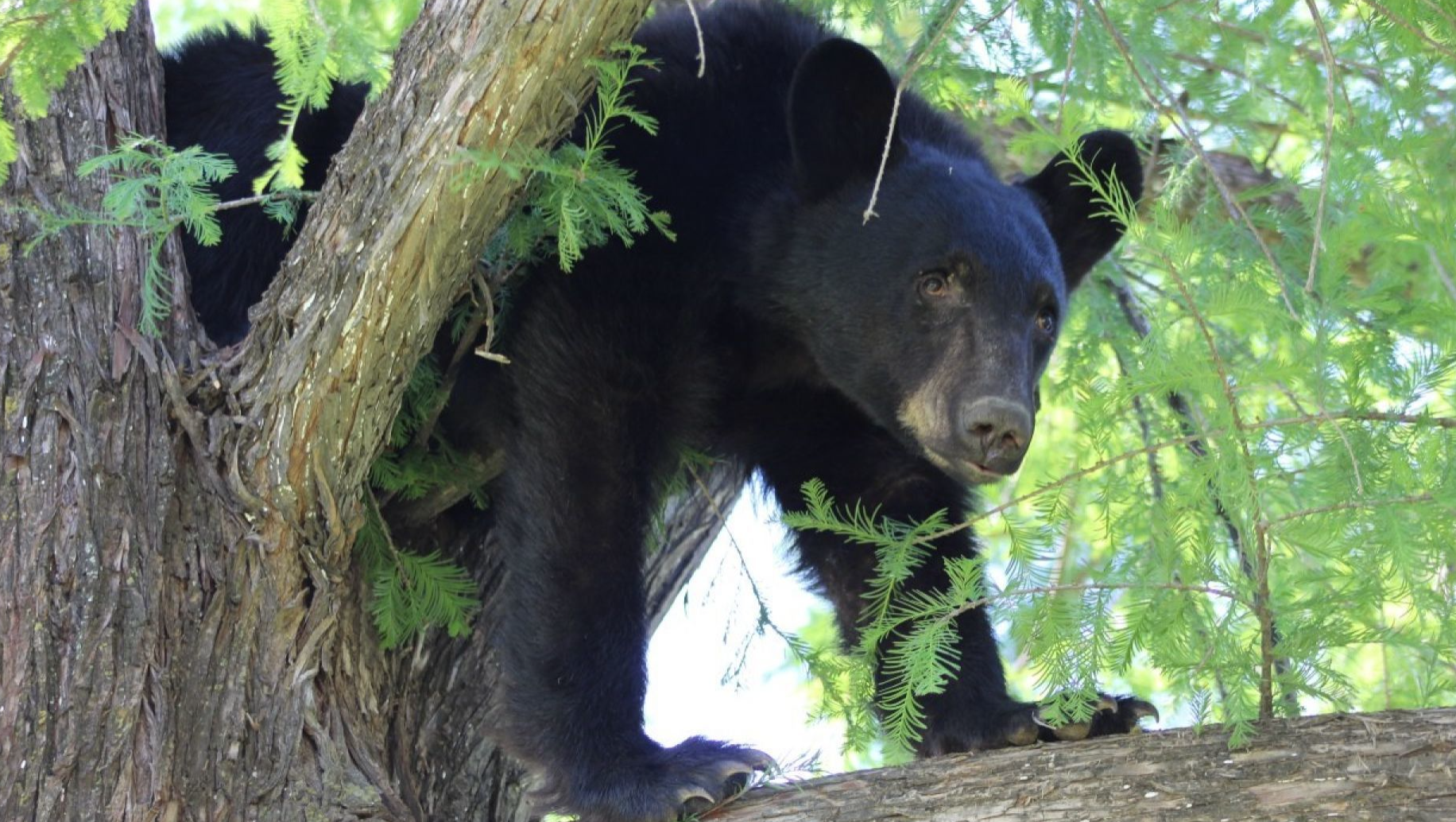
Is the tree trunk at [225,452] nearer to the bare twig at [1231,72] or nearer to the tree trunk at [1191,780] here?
the tree trunk at [1191,780]

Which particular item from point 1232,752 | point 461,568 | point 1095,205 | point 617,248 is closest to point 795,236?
point 617,248

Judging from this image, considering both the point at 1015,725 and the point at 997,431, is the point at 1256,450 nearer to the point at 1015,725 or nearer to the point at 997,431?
the point at 997,431

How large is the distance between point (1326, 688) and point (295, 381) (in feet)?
8.43

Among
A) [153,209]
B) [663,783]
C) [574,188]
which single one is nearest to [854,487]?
[663,783]

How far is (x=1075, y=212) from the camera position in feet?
17.4

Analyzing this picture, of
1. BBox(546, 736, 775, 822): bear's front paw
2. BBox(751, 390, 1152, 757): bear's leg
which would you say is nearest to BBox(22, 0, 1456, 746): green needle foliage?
BBox(751, 390, 1152, 757): bear's leg

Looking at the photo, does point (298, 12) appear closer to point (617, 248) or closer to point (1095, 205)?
point (617, 248)

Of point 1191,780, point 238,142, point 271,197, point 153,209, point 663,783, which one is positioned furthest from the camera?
point 238,142

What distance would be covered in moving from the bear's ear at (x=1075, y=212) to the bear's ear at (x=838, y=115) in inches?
23.7

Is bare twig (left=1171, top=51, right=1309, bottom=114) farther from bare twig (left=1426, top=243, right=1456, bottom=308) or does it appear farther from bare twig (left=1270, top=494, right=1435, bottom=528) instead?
bare twig (left=1270, top=494, right=1435, bottom=528)

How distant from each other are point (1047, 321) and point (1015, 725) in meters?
1.32

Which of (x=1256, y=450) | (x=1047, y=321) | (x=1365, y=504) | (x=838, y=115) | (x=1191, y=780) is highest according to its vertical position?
(x=838, y=115)

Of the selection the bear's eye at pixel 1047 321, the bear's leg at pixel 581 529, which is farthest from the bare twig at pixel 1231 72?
the bear's leg at pixel 581 529

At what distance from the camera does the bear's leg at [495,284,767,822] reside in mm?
4371
